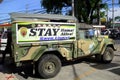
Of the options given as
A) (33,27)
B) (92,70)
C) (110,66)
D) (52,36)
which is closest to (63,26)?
(52,36)

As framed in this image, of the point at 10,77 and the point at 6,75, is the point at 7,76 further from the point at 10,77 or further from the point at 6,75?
the point at 10,77

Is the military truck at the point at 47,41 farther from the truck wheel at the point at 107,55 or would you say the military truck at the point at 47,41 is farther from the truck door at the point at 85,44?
the truck wheel at the point at 107,55

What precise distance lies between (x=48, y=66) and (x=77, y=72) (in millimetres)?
1570

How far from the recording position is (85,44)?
12812mm

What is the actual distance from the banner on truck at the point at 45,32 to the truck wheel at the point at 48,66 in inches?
28.2

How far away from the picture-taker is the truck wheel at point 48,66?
11.0 meters

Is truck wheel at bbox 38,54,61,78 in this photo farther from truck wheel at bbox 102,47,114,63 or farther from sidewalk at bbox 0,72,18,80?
truck wheel at bbox 102,47,114,63

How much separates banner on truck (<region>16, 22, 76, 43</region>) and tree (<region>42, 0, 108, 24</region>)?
29777 mm

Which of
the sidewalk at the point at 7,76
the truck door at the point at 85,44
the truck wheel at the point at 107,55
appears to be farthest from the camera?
the truck wheel at the point at 107,55

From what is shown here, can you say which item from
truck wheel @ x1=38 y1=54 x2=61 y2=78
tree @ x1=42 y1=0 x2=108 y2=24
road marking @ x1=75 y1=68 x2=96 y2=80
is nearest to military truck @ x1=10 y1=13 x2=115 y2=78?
truck wheel @ x1=38 y1=54 x2=61 y2=78

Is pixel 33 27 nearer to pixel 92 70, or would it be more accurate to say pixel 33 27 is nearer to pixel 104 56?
pixel 92 70

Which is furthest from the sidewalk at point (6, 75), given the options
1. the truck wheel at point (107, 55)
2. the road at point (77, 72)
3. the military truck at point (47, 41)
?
the truck wheel at point (107, 55)

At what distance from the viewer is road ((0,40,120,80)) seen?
11102 millimetres

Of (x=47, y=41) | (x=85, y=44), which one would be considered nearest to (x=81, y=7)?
(x=85, y=44)
